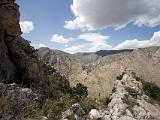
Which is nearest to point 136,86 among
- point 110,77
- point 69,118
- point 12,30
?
point 12,30

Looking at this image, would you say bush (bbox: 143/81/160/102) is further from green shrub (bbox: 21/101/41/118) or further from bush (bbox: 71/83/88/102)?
green shrub (bbox: 21/101/41/118)

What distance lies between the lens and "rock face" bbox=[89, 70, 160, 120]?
30.9 meters

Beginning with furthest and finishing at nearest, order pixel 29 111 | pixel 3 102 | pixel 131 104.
Result: pixel 131 104 < pixel 29 111 < pixel 3 102

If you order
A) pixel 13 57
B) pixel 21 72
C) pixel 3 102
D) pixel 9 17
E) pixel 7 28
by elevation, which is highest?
pixel 9 17

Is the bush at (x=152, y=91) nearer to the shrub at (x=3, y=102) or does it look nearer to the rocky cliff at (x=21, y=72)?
the rocky cliff at (x=21, y=72)

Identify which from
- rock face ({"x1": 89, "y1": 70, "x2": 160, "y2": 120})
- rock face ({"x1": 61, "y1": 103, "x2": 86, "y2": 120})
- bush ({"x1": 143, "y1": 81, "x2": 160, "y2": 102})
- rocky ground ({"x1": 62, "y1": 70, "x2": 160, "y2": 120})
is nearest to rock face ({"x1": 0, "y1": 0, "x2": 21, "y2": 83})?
rock face ({"x1": 61, "y1": 103, "x2": 86, "y2": 120})

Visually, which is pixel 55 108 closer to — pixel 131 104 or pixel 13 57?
pixel 13 57

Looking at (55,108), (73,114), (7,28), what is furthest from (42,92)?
(7,28)

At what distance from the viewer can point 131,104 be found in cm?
3331

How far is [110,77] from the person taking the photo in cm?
11931

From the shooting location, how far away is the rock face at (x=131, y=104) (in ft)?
101

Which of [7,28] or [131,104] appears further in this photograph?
[131,104]

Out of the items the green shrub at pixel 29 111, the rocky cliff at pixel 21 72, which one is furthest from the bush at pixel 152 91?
the green shrub at pixel 29 111

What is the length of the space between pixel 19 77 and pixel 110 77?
328 feet
